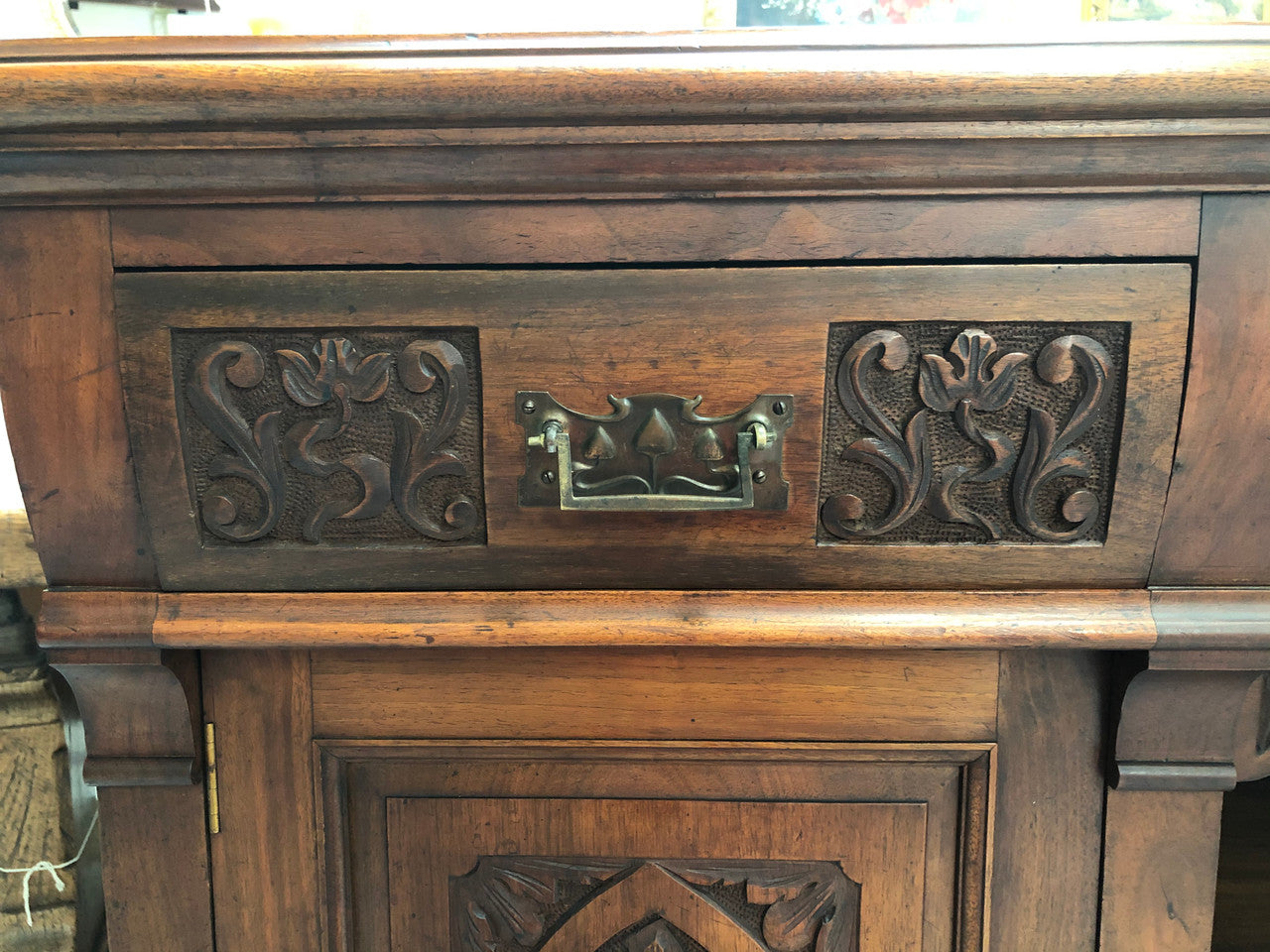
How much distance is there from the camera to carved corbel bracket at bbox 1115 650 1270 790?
1.47 feet

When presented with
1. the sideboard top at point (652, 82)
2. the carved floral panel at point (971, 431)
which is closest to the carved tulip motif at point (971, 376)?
the carved floral panel at point (971, 431)

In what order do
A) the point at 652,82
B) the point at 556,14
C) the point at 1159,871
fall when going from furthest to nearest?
the point at 556,14 < the point at 1159,871 < the point at 652,82

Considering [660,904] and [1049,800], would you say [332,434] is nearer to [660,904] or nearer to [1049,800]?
[660,904]

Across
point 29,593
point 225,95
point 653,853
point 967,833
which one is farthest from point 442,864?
point 29,593

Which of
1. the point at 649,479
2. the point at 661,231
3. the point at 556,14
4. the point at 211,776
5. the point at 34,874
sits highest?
the point at 556,14

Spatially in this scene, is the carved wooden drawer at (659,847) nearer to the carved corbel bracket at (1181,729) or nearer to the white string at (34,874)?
the carved corbel bracket at (1181,729)

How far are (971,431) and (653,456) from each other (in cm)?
16

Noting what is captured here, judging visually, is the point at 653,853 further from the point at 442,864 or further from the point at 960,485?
Answer: the point at 960,485

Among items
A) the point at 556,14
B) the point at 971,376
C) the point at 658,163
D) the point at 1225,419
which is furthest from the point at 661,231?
the point at 556,14

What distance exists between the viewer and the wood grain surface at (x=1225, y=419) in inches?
15.8

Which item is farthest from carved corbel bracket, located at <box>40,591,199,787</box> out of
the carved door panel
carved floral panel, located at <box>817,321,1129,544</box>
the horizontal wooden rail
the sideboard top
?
carved floral panel, located at <box>817,321,1129,544</box>

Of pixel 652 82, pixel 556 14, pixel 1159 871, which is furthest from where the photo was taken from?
pixel 556 14

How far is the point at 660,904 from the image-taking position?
0.49 m

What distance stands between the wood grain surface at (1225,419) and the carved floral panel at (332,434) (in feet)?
1.14
